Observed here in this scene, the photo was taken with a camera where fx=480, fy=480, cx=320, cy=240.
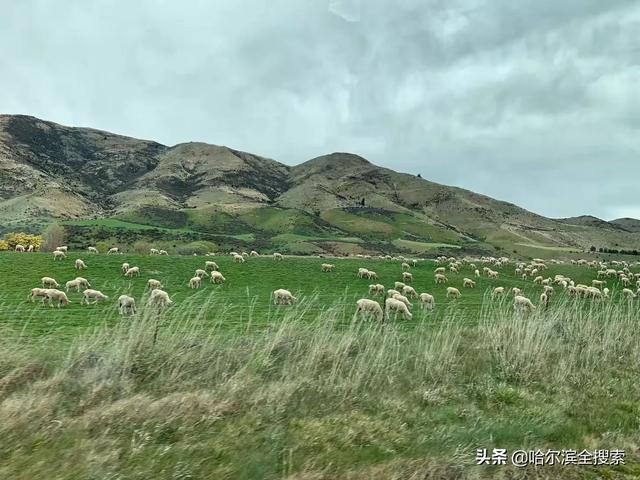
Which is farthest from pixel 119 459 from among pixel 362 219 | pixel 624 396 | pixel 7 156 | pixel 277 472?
pixel 7 156

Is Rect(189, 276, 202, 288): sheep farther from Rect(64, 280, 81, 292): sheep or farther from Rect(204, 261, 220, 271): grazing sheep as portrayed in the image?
Rect(64, 280, 81, 292): sheep

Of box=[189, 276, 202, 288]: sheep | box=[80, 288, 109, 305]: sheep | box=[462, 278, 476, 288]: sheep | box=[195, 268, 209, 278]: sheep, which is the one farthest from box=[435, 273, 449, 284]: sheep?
box=[80, 288, 109, 305]: sheep

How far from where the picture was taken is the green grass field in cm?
486

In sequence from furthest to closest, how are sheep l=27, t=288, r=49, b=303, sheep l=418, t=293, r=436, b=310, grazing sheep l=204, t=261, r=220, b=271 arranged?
grazing sheep l=204, t=261, r=220, b=271, sheep l=418, t=293, r=436, b=310, sheep l=27, t=288, r=49, b=303

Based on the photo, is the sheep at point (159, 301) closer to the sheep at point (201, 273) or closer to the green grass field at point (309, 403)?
the green grass field at point (309, 403)

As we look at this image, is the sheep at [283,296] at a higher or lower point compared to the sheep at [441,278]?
lower

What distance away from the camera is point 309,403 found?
6.48 meters

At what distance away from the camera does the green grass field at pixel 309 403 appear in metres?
4.86

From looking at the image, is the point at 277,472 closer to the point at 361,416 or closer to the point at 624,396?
the point at 361,416

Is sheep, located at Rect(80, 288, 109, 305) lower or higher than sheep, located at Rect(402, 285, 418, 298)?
lower

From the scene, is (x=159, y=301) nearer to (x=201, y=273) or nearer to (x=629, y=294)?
(x=629, y=294)

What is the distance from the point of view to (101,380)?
20.6ft

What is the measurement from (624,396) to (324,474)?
6208mm

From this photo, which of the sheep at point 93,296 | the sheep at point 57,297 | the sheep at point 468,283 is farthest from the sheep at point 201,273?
the sheep at point 468,283
